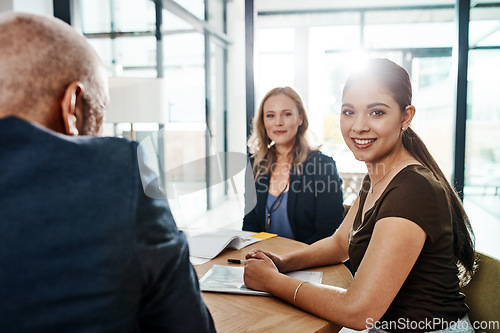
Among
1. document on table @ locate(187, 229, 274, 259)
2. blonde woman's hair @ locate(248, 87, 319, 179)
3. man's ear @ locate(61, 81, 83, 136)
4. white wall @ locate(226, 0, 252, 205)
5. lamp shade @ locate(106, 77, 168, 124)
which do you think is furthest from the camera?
white wall @ locate(226, 0, 252, 205)

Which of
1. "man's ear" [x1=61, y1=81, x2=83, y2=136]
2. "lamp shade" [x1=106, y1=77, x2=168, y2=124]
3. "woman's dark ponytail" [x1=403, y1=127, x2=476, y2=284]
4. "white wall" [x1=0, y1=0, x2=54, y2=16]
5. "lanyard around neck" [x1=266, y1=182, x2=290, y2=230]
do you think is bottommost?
"lanyard around neck" [x1=266, y1=182, x2=290, y2=230]

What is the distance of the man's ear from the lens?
0.63 metres

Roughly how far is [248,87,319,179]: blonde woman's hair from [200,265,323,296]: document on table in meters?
1.16

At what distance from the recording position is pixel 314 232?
2.35m

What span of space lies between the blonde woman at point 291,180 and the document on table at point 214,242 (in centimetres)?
58

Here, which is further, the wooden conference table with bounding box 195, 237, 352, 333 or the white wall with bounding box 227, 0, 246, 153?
the white wall with bounding box 227, 0, 246, 153

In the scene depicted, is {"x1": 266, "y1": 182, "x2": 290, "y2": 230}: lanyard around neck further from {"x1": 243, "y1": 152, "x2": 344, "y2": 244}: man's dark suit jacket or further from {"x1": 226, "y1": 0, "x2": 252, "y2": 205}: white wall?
{"x1": 226, "y1": 0, "x2": 252, "y2": 205}: white wall

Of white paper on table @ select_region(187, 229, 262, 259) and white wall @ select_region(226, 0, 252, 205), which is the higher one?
white wall @ select_region(226, 0, 252, 205)

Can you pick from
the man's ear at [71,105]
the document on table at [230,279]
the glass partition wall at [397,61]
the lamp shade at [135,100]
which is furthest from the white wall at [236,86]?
the man's ear at [71,105]

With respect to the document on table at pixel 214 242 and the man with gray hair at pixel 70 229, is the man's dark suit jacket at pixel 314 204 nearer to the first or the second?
the document on table at pixel 214 242

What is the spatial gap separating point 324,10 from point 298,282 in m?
5.91

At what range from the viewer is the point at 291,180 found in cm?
238

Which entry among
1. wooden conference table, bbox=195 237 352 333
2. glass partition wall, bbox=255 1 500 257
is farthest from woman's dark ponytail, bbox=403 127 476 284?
glass partition wall, bbox=255 1 500 257

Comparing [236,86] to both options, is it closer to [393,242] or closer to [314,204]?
[314,204]
